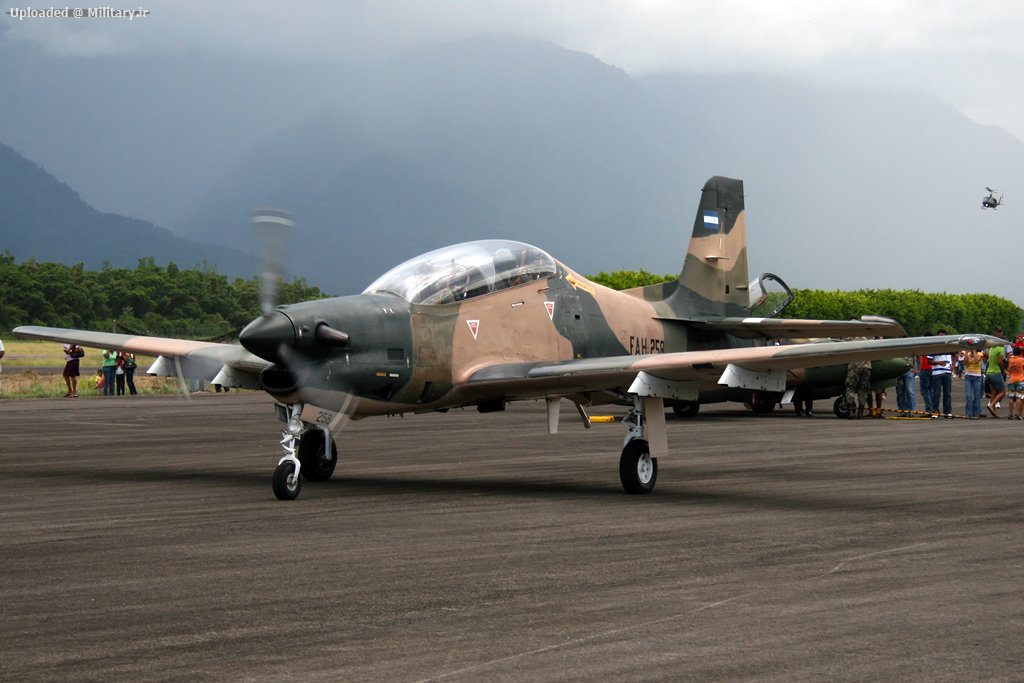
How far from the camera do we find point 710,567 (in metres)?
8.72

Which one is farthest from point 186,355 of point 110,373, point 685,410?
point 110,373

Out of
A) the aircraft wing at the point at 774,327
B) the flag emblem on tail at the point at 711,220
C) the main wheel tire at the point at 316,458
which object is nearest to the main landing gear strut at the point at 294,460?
the main wheel tire at the point at 316,458

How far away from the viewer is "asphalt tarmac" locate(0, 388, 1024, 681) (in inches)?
240

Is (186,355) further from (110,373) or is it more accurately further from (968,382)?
(110,373)

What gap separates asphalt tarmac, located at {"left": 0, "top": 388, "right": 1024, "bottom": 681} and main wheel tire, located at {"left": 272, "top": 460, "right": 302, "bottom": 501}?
0.21 meters

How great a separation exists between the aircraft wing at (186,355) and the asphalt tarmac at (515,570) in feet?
4.26

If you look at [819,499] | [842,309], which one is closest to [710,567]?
[819,499]

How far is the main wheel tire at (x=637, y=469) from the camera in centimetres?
1347

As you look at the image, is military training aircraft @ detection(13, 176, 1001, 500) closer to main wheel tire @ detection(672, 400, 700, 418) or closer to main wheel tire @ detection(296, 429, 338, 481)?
main wheel tire @ detection(296, 429, 338, 481)

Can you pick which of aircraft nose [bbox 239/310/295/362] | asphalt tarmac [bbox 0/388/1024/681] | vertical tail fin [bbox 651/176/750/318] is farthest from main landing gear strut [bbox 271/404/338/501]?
vertical tail fin [bbox 651/176/750/318]

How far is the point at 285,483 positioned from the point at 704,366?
455 cm

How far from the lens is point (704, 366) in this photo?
1307 centimetres

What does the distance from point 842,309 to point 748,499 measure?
110 metres

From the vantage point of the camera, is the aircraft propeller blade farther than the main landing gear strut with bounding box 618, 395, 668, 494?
No
